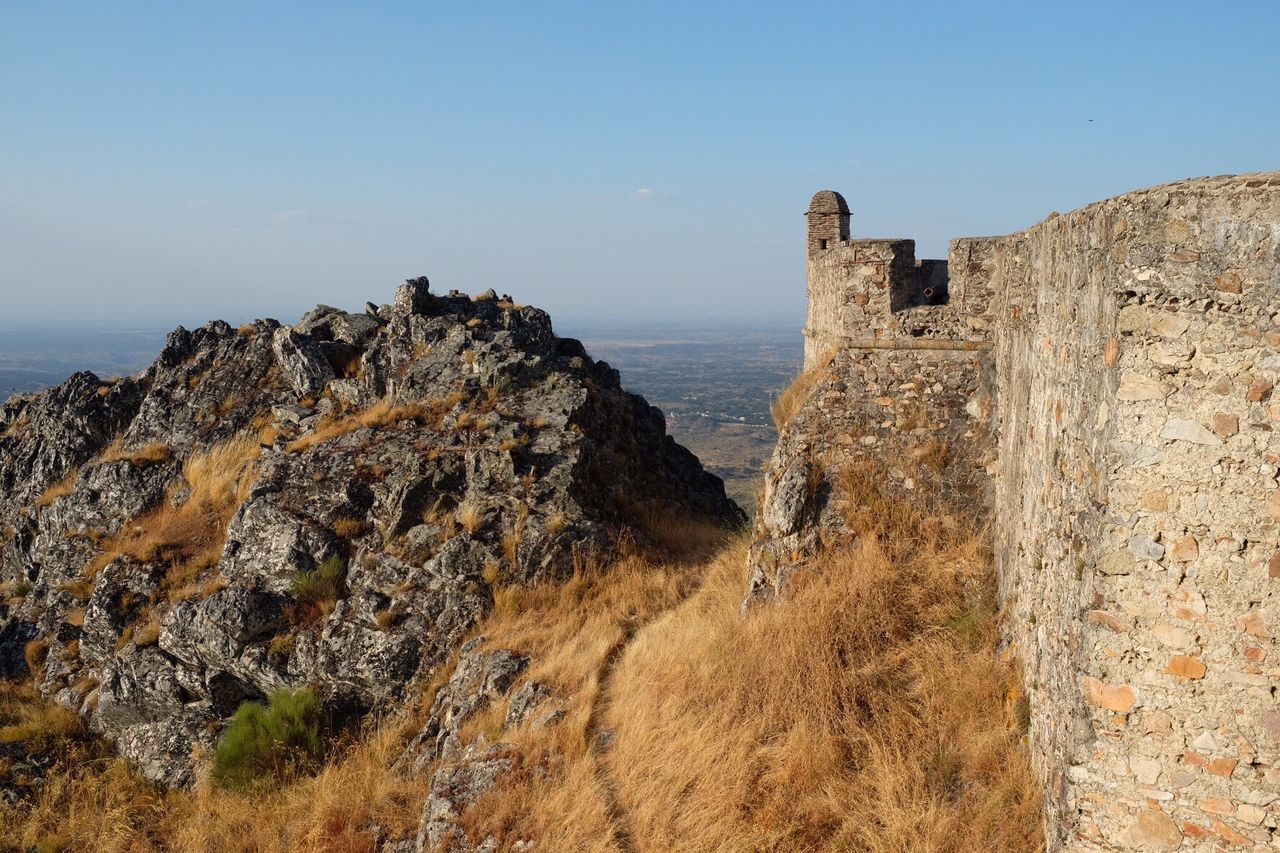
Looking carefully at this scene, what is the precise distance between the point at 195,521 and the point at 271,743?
510cm

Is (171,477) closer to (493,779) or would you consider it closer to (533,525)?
(533,525)

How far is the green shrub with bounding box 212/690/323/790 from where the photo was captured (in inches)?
364

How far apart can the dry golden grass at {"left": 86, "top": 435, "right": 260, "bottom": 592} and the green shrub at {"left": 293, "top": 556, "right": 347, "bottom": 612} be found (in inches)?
81.1

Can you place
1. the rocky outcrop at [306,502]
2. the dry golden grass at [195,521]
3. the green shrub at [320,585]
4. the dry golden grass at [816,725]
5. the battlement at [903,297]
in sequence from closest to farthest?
1. the dry golden grass at [816,725]
2. the battlement at [903,297]
3. the rocky outcrop at [306,502]
4. the green shrub at [320,585]
5. the dry golden grass at [195,521]

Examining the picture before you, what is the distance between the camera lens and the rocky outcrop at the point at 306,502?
10.6m

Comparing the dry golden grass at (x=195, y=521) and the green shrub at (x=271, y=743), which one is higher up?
the dry golden grass at (x=195, y=521)

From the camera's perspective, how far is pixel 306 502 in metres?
11.9

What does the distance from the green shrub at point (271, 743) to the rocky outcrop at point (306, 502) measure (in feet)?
1.16

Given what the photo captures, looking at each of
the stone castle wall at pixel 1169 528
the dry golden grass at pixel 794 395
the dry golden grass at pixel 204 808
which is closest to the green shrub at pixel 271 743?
the dry golden grass at pixel 204 808

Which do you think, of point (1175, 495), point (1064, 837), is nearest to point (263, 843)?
point (1064, 837)

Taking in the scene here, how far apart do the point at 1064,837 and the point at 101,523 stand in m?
14.7

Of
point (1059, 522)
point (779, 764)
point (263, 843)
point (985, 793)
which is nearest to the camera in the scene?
point (1059, 522)

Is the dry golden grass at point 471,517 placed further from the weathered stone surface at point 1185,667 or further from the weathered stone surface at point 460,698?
the weathered stone surface at point 1185,667

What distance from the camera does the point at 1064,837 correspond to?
4473 millimetres
